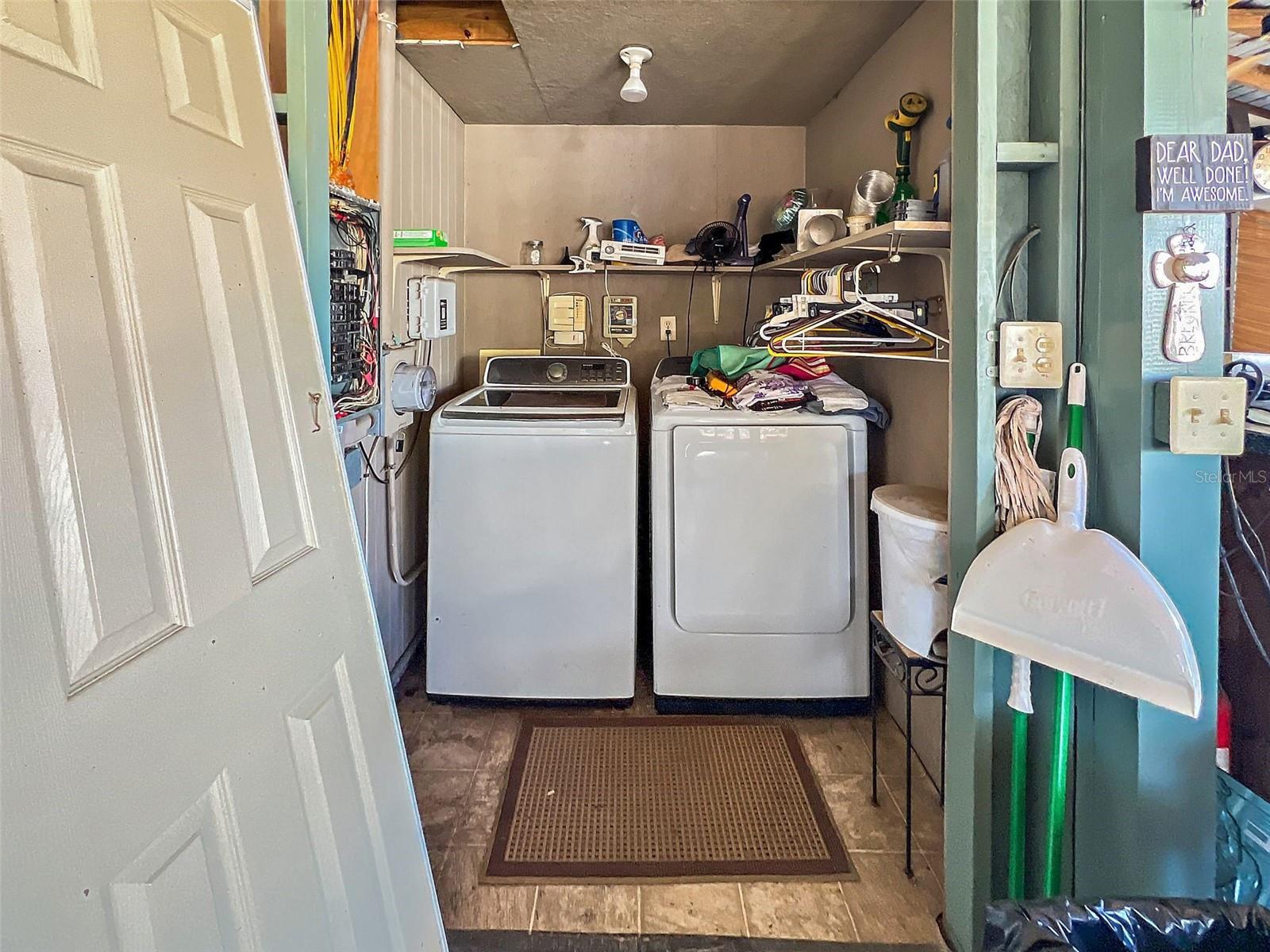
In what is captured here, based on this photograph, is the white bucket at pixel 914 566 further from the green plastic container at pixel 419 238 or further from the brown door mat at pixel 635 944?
the green plastic container at pixel 419 238

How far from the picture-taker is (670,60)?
249 centimetres

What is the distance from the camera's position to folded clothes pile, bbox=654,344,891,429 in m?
2.37

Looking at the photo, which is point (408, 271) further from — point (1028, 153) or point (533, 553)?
point (1028, 153)

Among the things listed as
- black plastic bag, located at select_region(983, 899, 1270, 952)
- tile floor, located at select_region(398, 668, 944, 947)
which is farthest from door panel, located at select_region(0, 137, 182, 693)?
tile floor, located at select_region(398, 668, 944, 947)

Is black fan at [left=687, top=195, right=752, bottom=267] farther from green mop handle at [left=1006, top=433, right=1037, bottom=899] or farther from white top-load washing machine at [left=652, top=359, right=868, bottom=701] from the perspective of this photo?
green mop handle at [left=1006, top=433, right=1037, bottom=899]

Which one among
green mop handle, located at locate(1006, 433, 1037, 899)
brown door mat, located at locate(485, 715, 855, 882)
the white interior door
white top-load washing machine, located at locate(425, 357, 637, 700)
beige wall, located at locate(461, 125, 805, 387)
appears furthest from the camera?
beige wall, located at locate(461, 125, 805, 387)

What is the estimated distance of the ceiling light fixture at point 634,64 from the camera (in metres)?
2.38

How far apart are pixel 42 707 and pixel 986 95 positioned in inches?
59.7

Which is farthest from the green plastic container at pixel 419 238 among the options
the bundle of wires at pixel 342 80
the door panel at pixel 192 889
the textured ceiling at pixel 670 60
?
the door panel at pixel 192 889

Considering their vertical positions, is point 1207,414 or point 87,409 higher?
point 87,409

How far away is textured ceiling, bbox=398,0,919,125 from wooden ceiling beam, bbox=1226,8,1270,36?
3.35 ft

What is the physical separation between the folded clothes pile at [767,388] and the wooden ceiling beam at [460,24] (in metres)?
1.21

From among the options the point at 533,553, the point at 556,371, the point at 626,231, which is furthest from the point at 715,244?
the point at 533,553

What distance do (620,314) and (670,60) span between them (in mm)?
1042
